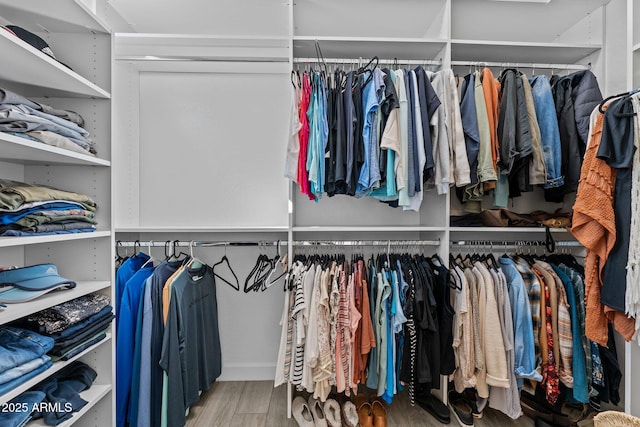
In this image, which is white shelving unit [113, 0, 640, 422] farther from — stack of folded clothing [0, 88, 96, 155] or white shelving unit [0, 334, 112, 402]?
white shelving unit [0, 334, 112, 402]

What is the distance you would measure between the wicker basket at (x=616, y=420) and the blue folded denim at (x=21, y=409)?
7.11 feet

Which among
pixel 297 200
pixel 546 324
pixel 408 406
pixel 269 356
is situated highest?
pixel 297 200

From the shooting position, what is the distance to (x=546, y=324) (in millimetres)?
1604

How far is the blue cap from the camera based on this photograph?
42.3 inches

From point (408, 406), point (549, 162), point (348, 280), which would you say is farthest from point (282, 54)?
point (408, 406)

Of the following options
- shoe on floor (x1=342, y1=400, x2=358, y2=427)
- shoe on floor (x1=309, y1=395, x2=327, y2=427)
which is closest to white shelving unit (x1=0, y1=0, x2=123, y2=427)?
shoe on floor (x1=309, y1=395, x2=327, y2=427)

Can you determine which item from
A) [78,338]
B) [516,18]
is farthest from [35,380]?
[516,18]

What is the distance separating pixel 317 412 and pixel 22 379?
54.1 inches

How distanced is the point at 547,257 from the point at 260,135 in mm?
2042

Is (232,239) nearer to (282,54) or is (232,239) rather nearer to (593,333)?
(282,54)

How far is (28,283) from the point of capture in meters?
1.15

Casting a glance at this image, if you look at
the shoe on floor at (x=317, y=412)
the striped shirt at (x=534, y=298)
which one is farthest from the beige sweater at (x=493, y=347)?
the shoe on floor at (x=317, y=412)

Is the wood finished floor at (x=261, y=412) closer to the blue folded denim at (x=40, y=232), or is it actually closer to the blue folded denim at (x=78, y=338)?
the blue folded denim at (x=78, y=338)

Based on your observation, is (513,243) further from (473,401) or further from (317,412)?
(317,412)
